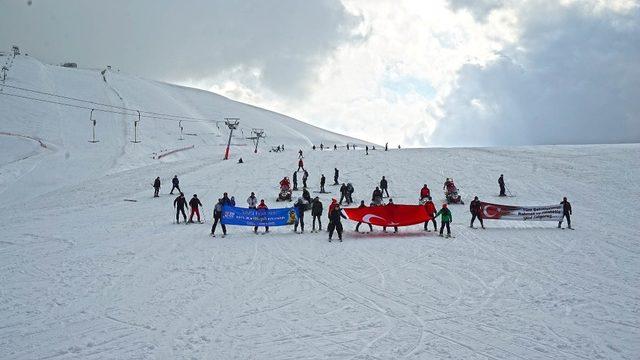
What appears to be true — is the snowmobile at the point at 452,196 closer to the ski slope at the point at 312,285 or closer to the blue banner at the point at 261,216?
the ski slope at the point at 312,285

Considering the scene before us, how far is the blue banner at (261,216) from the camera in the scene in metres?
18.1

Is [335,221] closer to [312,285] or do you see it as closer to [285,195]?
[312,285]

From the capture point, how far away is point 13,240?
16.4 m

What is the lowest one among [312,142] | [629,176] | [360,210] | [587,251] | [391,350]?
[391,350]

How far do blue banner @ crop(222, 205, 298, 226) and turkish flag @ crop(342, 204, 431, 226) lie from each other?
2145 millimetres

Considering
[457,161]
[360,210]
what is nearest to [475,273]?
[360,210]

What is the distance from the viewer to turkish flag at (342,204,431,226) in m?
17.9

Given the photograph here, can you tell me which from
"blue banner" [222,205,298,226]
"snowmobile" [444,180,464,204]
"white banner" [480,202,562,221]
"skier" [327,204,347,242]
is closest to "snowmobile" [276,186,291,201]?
"blue banner" [222,205,298,226]

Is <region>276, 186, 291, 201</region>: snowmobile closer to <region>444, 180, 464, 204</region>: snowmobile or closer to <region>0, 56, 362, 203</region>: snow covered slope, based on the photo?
<region>444, 180, 464, 204</region>: snowmobile

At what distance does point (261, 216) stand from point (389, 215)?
4716 millimetres

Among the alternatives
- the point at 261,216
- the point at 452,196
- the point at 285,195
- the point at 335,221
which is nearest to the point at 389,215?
the point at 335,221

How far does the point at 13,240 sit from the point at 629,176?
3361 centimetres

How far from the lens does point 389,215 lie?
18.0 m

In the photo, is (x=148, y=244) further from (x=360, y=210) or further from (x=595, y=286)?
(x=595, y=286)
